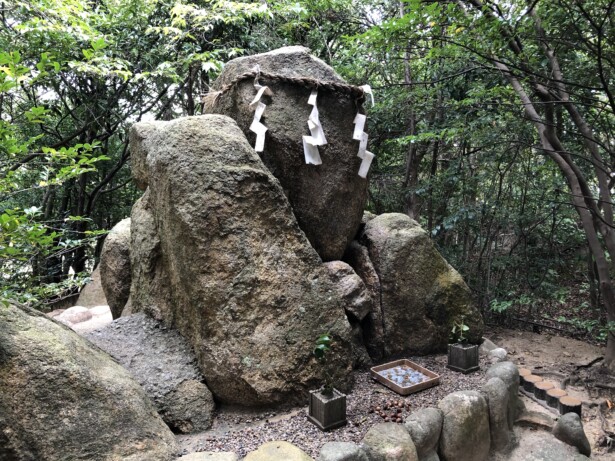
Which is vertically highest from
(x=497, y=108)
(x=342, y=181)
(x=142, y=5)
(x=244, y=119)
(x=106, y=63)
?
(x=142, y=5)

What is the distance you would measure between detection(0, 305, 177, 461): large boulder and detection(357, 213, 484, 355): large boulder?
230cm

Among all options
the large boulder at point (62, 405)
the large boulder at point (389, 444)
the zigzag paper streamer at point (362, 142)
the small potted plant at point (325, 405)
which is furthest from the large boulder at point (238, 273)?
the zigzag paper streamer at point (362, 142)

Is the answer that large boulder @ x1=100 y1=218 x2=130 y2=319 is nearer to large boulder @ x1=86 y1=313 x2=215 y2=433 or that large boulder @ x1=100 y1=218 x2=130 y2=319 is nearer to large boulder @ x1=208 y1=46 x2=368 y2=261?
large boulder @ x1=86 y1=313 x2=215 y2=433

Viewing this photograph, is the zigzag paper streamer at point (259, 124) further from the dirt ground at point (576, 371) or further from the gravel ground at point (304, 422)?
the dirt ground at point (576, 371)

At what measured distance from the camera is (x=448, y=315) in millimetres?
4016

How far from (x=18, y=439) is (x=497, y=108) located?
6.33 metres

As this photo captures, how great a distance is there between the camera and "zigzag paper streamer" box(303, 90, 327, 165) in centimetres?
348

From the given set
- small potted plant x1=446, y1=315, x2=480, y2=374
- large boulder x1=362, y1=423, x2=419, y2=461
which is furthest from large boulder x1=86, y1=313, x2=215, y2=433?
small potted plant x1=446, y1=315, x2=480, y2=374

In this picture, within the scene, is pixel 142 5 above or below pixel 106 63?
above

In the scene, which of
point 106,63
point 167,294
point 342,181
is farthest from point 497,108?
point 106,63

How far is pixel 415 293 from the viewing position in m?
3.92

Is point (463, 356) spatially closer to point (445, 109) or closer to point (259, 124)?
point (259, 124)

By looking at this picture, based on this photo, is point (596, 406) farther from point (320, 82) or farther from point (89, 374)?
point (89, 374)

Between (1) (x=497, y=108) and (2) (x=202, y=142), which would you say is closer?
(2) (x=202, y=142)
